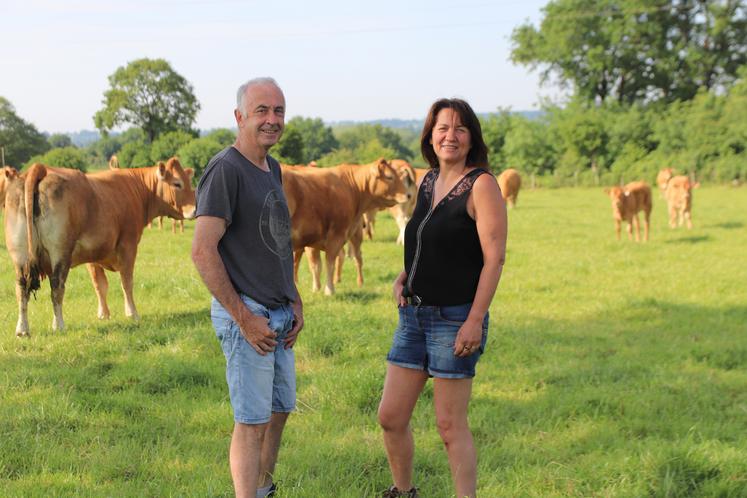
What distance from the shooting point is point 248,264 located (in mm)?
3115

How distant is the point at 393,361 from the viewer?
350 centimetres

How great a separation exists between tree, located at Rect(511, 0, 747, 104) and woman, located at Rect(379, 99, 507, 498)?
204 feet

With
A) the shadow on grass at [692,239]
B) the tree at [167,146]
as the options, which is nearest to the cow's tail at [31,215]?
the shadow on grass at [692,239]

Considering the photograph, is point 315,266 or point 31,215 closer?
point 31,215

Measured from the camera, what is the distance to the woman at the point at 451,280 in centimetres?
316

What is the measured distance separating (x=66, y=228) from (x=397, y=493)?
4.79 m

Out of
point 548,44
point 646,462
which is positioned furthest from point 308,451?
point 548,44

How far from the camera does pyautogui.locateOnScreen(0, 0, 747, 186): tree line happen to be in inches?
1882

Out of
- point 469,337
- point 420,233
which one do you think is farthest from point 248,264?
point 469,337

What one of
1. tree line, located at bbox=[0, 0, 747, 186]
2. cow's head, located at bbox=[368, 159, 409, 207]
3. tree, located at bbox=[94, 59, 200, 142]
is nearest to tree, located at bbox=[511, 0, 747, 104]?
tree line, located at bbox=[0, 0, 747, 186]

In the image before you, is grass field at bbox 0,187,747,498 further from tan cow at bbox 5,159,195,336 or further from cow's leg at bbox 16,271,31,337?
tan cow at bbox 5,159,195,336

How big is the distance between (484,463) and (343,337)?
2.94 metres

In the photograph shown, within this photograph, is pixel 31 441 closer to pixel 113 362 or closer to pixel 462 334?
pixel 113 362

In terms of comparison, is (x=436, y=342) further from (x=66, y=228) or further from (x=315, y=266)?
(x=315, y=266)
